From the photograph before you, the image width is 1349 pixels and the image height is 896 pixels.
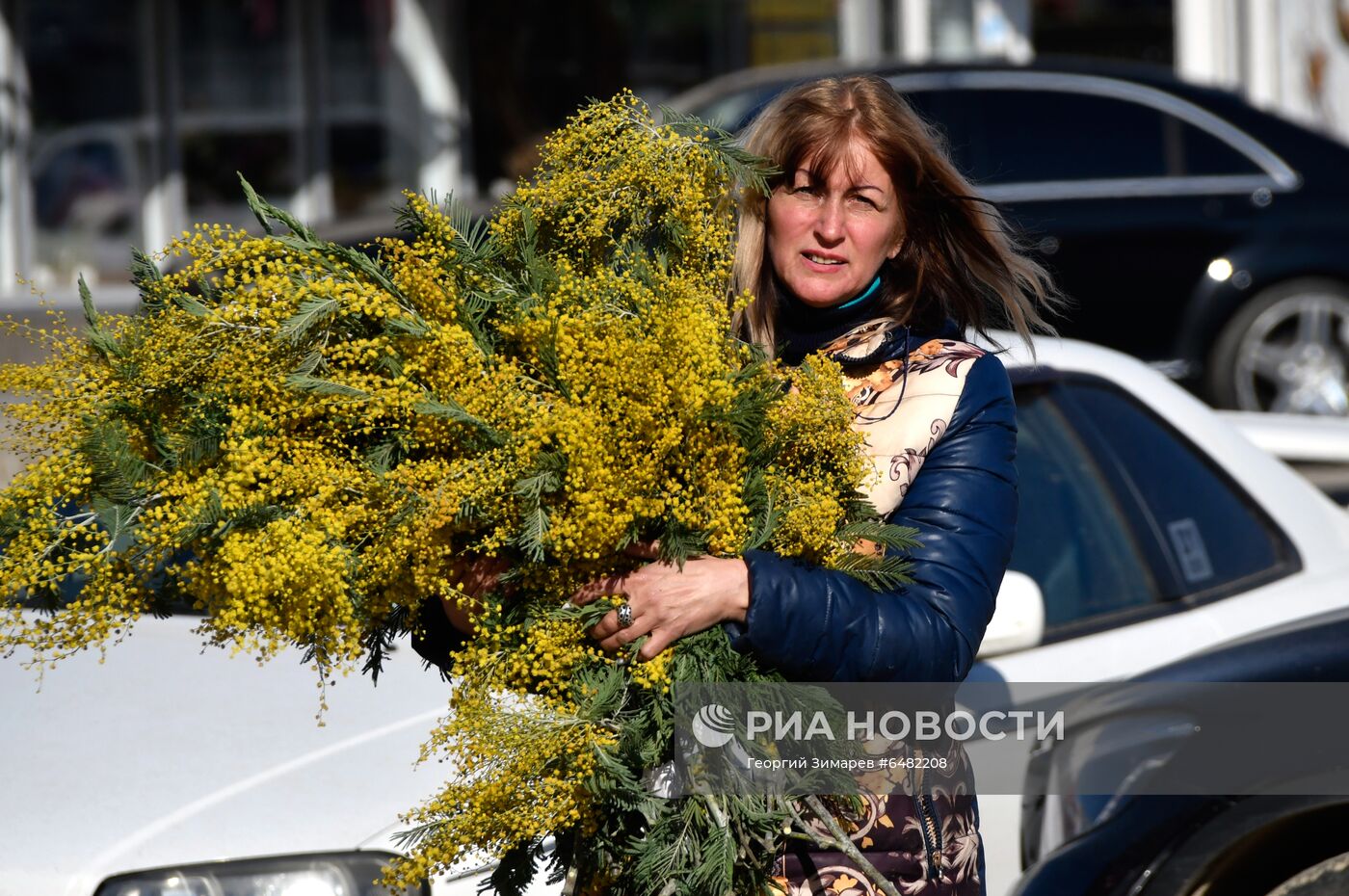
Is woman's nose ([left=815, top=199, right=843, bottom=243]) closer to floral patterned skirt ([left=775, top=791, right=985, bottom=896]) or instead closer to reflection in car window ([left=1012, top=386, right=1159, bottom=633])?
floral patterned skirt ([left=775, top=791, right=985, bottom=896])

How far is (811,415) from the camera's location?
200cm

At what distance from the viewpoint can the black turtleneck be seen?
2289mm

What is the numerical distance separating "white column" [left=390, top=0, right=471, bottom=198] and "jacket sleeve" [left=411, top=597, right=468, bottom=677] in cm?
978

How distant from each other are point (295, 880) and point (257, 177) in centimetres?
939

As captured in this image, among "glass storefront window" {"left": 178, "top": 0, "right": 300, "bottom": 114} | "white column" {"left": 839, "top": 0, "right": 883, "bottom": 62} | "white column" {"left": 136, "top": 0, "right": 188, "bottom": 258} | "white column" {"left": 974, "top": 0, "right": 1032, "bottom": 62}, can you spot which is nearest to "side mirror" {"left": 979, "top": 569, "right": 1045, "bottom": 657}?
"white column" {"left": 136, "top": 0, "right": 188, "bottom": 258}

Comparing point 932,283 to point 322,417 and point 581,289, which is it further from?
point 322,417

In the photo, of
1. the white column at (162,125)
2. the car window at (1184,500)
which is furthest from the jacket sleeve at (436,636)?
the white column at (162,125)

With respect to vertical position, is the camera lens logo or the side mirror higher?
the camera lens logo

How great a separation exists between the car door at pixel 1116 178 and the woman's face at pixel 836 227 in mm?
5506

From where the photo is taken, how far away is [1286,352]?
8.20 metres

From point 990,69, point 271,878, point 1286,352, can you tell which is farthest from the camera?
point 1286,352

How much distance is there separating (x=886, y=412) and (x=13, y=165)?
9.81 metres

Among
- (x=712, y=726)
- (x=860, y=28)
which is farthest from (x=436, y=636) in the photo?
(x=860, y=28)

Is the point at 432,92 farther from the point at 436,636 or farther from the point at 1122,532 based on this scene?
the point at 436,636
